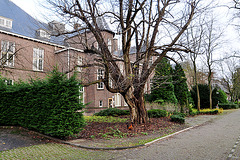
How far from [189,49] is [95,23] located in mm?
5970

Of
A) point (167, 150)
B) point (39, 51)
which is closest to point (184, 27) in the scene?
point (167, 150)

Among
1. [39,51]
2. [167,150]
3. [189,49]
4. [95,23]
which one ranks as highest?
[39,51]

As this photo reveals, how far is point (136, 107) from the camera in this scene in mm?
10992

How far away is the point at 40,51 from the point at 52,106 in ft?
56.3

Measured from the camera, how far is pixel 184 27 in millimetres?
10562

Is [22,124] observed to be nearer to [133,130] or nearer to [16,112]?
[16,112]

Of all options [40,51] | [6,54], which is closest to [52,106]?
[6,54]

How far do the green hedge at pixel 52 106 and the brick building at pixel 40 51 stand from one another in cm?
68

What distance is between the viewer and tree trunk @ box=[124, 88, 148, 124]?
10633 mm

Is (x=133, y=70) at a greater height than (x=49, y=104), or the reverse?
(x=133, y=70)

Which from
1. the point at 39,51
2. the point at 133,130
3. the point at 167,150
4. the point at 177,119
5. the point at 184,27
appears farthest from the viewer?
the point at 39,51

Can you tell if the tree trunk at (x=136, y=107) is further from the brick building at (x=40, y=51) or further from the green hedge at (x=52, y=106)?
the green hedge at (x=52, y=106)

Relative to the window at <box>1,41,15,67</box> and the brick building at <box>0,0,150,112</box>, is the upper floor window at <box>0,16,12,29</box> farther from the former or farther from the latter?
the window at <box>1,41,15,67</box>

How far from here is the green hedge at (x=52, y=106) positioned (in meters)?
7.61
